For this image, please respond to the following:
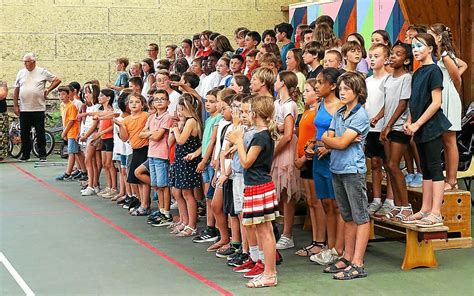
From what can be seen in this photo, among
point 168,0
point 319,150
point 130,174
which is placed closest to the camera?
point 319,150

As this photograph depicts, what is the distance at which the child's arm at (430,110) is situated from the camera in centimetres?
676

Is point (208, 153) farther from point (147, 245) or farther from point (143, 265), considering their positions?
point (143, 265)

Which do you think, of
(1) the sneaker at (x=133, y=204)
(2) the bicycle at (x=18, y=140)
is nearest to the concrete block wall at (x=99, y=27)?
(2) the bicycle at (x=18, y=140)

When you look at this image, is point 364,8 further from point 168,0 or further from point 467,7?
point 168,0

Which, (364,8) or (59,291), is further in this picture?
(364,8)

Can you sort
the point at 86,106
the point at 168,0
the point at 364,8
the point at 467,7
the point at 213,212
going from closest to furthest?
1. the point at 213,212
2. the point at 467,7
3. the point at 86,106
4. the point at 364,8
5. the point at 168,0

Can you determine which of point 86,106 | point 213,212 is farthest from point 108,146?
point 213,212

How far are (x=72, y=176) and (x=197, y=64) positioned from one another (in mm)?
3457

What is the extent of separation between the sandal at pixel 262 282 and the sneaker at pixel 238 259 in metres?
0.62

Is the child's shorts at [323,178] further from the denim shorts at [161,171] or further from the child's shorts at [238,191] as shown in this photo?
the denim shorts at [161,171]

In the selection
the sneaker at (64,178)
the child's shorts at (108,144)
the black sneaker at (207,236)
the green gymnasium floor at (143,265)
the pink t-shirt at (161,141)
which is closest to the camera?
the green gymnasium floor at (143,265)

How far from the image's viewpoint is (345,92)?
21.4ft

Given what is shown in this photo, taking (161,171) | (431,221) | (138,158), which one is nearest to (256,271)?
(431,221)

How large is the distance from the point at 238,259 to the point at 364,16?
22.8ft
